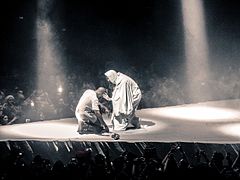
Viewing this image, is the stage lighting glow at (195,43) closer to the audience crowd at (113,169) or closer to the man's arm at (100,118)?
the man's arm at (100,118)

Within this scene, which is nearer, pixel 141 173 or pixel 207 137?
pixel 141 173

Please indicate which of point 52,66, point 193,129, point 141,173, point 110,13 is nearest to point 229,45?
point 110,13

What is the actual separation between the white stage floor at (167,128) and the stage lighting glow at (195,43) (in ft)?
10.9

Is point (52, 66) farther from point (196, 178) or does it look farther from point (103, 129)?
point (196, 178)

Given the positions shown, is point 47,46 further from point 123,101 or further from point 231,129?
point 231,129

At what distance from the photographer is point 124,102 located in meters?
13.3

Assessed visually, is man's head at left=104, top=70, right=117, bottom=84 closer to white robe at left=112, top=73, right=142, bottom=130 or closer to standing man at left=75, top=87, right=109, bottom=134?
white robe at left=112, top=73, right=142, bottom=130

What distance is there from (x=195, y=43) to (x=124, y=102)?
7664mm

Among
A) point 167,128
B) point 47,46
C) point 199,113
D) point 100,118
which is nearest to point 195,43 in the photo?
point 47,46

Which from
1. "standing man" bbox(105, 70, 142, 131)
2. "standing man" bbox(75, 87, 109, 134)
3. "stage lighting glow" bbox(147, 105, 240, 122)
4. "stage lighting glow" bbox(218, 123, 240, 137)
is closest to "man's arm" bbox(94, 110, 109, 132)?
"standing man" bbox(75, 87, 109, 134)

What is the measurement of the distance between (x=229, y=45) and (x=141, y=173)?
41.8 feet

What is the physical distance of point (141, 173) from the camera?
26.7 feet

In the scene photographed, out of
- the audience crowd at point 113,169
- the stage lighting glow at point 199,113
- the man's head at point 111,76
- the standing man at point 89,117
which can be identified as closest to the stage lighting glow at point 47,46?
the stage lighting glow at point 199,113

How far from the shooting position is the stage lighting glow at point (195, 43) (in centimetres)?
1952
